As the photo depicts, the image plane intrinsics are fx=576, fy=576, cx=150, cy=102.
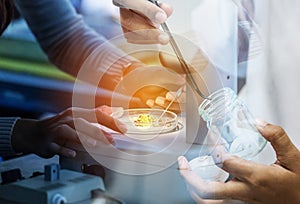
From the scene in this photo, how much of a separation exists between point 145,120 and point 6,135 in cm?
26

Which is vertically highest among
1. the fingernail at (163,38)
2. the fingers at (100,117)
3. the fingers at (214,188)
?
the fingernail at (163,38)

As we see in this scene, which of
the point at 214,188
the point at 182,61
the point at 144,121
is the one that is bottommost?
the point at 214,188

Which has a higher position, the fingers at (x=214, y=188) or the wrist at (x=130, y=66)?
the wrist at (x=130, y=66)

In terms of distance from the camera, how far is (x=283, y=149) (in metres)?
1.00

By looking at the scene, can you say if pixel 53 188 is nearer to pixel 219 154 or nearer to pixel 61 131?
pixel 61 131

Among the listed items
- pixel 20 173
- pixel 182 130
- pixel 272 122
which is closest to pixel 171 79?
pixel 182 130

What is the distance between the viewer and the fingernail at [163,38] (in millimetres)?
1038

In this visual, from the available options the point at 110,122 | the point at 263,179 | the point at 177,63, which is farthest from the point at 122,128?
the point at 263,179

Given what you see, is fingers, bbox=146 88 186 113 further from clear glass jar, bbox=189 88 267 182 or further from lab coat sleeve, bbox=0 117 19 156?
lab coat sleeve, bbox=0 117 19 156

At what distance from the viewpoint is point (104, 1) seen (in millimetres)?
1060

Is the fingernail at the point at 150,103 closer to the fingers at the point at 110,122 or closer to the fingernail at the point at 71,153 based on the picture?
the fingers at the point at 110,122

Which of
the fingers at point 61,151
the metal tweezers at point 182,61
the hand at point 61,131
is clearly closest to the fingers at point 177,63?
the metal tweezers at point 182,61

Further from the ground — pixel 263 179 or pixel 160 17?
pixel 160 17

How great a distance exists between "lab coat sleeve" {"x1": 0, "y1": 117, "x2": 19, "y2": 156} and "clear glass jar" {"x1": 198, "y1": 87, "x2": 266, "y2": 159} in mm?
352
